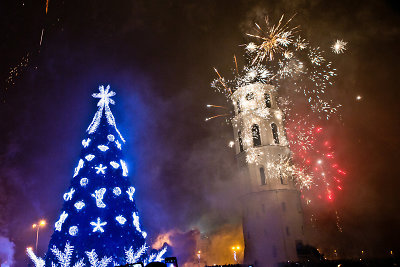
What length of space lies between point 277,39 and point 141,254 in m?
16.6

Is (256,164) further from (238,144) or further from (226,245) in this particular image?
(226,245)

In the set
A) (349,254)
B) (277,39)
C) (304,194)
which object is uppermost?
(277,39)

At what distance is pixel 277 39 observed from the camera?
19.3m

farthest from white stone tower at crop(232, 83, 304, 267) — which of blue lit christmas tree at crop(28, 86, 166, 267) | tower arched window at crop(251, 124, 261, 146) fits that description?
blue lit christmas tree at crop(28, 86, 166, 267)

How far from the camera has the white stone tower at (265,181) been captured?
33.1 meters

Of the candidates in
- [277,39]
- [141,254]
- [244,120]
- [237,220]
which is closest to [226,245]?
[237,220]

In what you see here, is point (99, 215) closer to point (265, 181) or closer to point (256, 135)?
point (265, 181)

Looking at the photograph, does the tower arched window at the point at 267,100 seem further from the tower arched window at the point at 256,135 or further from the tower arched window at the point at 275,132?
the tower arched window at the point at 256,135

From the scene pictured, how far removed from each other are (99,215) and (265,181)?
80.1 ft

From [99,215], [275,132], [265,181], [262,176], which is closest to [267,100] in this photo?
[275,132]

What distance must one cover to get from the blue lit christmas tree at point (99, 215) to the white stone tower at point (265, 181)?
19.9 m

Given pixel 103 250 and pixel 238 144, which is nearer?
pixel 103 250

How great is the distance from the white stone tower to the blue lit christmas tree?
19.9 meters

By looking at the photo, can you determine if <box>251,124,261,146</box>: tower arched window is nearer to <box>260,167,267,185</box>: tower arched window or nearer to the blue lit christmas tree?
<box>260,167,267,185</box>: tower arched window
